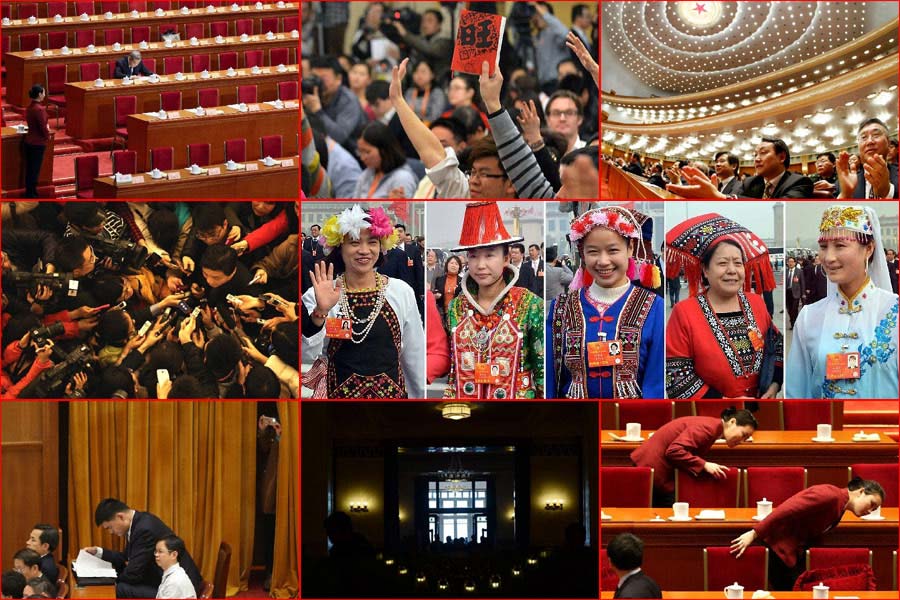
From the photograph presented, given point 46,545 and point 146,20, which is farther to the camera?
point 146,20

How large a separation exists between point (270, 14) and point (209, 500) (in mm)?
2248

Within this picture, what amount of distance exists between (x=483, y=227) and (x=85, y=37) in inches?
81.3

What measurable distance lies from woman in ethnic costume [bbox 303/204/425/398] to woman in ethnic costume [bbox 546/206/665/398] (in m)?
0.69

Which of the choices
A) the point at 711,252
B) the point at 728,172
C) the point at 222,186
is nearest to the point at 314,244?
the point at 222,186

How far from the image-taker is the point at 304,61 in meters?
8.56

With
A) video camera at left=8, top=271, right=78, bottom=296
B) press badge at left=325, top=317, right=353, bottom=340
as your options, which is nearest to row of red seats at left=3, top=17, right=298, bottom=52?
video camera at left=8, top=271, right=78, bottom=296

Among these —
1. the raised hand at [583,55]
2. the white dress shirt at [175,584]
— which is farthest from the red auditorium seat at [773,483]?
the white dress shirt at [175,584]

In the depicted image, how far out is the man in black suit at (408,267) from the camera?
28.0ft

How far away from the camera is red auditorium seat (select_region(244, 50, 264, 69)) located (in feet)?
28.2

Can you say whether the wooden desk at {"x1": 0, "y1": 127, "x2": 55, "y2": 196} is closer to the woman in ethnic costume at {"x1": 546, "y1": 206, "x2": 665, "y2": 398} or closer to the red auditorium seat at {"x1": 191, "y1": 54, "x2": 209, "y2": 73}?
the red auditorium seat at {"x1": 191, "y1": 54, "x2": 209, "y2": 73}

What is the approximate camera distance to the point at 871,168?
8.49m

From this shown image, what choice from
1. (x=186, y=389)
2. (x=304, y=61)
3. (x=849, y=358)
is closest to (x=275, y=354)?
(x=186, y=389)

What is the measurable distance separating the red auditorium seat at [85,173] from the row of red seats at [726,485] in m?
2.67

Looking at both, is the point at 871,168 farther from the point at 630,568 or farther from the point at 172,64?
the point at 172,64
